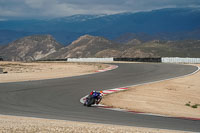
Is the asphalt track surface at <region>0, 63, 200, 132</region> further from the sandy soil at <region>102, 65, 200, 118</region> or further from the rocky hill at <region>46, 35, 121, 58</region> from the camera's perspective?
the rocky hill at <region>46, 35, 121, 58</region>

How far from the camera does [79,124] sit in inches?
395

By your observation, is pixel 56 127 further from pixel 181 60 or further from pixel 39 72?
pixel 181 60

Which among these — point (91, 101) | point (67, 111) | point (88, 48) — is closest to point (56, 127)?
point (67, 111)

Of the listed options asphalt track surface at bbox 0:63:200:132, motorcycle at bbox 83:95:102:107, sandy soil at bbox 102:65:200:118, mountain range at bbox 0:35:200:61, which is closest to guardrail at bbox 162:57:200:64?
sandy soil at bbox 102:65:200:118

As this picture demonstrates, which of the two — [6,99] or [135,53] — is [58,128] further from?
[135,53]

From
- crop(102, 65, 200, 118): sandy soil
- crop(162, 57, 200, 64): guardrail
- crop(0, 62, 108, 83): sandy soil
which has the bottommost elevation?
crop(102, 65, 200, 118): sandy soil

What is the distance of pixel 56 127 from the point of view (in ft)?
30.8

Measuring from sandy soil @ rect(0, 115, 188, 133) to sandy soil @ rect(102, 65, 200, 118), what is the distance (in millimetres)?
3832

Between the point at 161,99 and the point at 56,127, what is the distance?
8476 millimetres

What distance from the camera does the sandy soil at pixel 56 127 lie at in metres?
8.99

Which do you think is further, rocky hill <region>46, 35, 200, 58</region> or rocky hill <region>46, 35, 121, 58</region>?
rocky hill <region>46, 35, 121, 58</region>

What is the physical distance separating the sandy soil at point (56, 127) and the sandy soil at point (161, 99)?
151 inches

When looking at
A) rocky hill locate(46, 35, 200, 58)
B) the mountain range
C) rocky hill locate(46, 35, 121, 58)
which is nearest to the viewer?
rocky hill locate(46, 35, 200, 58)

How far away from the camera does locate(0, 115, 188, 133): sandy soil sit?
8992 millimetres
